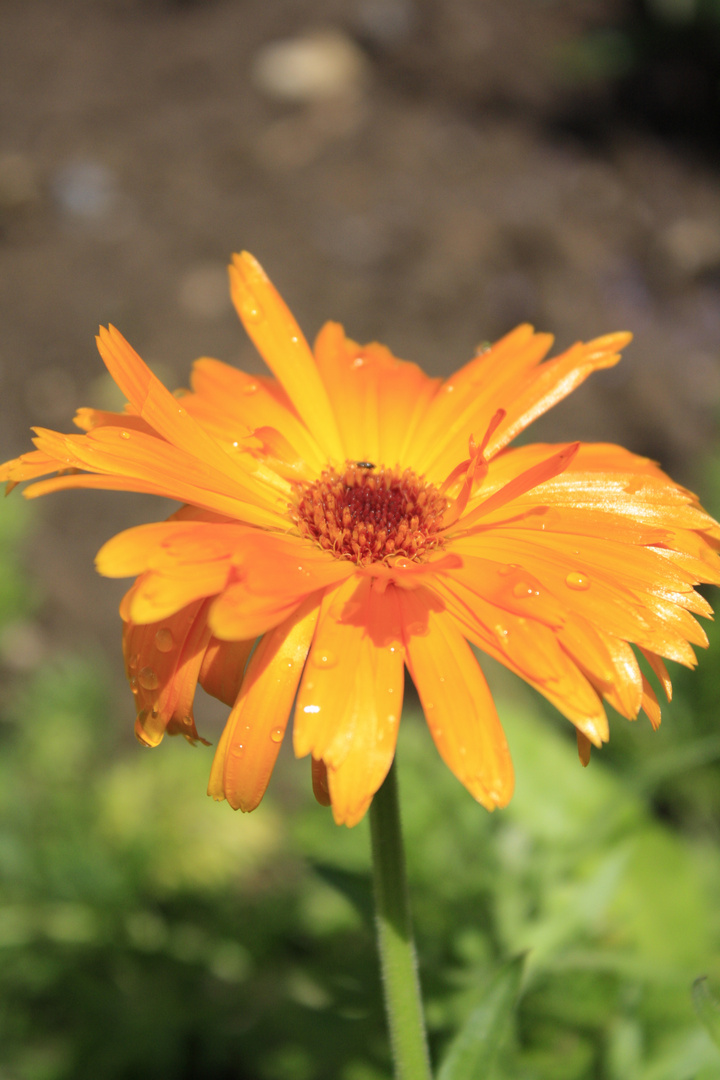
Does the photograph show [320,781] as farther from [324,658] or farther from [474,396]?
[474,396]

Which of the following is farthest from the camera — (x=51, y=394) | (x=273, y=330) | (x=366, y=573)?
(x=51, y=394)

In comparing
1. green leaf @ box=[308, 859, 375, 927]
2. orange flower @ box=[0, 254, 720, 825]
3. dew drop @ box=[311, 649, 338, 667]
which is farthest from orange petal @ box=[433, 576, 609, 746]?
green leaf @ box=[308, 859, 375, 927]

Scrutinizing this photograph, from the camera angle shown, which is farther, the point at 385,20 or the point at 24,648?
the point at 385,20

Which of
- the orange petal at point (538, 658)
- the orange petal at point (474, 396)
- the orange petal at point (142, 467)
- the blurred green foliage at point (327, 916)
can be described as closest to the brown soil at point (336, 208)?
the blurred green foliage at point (327, 916)

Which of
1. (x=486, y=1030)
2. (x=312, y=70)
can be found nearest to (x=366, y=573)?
(x=486, y=1030)

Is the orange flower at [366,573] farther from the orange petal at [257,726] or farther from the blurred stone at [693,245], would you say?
the blurred stone at [693,245]

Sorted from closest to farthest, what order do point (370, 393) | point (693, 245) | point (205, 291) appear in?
point (370, 393) < point (205, 291) < point (693, 245)

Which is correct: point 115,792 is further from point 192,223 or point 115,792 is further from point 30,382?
point 192,223

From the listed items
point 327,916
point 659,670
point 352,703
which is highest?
point 659,670
